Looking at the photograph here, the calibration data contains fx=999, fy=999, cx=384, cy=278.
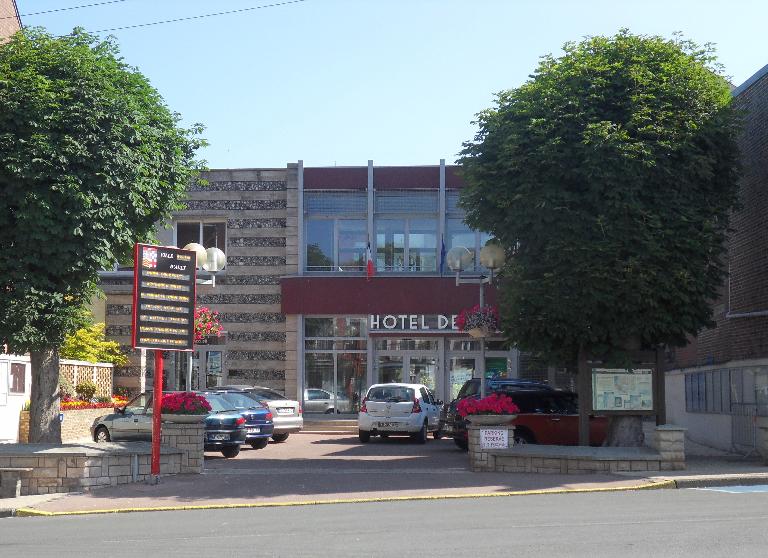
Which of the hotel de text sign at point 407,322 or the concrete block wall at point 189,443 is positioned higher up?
the hotel de text sign at point 407,322

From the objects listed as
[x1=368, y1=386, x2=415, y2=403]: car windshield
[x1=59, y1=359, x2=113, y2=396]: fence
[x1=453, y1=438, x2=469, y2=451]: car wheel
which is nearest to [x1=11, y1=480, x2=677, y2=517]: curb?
[x1=453, y1=438, x2=469, y2=451]: car wheel

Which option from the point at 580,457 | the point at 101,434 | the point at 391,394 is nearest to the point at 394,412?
the point at 391,394

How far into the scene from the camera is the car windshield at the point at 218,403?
74.5 feet

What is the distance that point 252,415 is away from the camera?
2394cm

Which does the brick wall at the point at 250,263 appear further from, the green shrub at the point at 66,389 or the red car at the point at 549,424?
the red car at the point at 549,424

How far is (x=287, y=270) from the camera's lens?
3628 cm

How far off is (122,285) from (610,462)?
2392 cm

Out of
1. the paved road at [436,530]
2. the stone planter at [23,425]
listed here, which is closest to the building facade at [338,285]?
the stone planter at [23,425]

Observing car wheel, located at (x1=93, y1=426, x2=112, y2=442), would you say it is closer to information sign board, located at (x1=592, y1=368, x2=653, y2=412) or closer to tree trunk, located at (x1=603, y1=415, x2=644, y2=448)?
information sign board, located at (x1=592, y1=368, x2=653, y2=412)

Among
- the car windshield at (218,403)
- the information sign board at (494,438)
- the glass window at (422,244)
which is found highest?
the glass window at (422,244)

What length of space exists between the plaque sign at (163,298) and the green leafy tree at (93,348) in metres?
16.2

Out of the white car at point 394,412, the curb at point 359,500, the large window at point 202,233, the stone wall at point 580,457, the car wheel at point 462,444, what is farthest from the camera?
the large window at point 202,233

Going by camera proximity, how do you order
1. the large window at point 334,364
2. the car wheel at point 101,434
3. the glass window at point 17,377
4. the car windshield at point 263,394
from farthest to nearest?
the large window at point 334,364 → the car windshield at point 263,394 → the glass window at point 17,377 → the car wheel at point 101,434

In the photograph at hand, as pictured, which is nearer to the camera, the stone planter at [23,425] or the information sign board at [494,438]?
the information sign board at [494,438]
